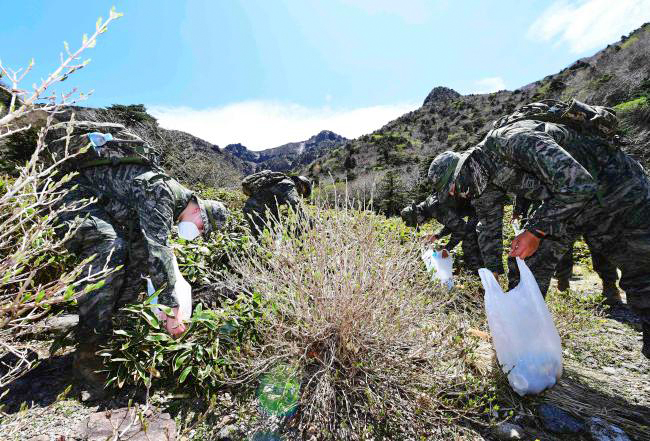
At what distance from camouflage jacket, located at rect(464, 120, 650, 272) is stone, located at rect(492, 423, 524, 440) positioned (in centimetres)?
113

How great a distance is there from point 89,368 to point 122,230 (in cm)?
95

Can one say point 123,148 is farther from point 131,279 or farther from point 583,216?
point 583,216

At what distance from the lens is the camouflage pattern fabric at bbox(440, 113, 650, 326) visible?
1.82 meters

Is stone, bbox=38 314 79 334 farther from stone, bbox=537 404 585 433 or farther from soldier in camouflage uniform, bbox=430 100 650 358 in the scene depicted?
soldier in camouflage uniform, bbox=430 100 650 358

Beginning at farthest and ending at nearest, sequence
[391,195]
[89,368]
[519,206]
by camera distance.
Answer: [391,195], [519,206], [89,368]

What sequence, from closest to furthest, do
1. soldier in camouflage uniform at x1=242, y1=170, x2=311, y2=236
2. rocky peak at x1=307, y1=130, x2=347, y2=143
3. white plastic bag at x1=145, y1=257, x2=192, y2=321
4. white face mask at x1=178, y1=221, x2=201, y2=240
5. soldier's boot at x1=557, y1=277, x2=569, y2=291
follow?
white plastic bag at x1=145, y1=257, x2=192, y2=321
white face mask at x1=178, y1=221, x2=201, y2=240
soldier's boot at x1=557, y1=277, x2=569, y2=291
soldier in camouflage uniform at x1=242, y1=170, x2=311, y2=236
rocky peak at x1=307, y1=130, x2=347, y2=143

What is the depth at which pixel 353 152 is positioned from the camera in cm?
3912

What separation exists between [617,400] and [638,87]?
22.1 m

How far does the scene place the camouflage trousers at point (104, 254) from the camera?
6.41 feet

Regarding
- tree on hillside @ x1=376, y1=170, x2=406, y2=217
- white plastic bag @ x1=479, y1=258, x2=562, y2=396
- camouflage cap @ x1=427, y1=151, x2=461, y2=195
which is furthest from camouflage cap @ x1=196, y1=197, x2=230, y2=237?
tree on hillside @ x1=376, y1=170, x2=406, y2=217

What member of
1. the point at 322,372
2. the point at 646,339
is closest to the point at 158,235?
the point at 322,372

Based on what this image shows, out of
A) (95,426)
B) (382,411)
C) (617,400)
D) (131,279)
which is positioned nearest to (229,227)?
(131,279)

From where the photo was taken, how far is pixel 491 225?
3285mm

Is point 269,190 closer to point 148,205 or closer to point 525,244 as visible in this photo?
point 148,205
